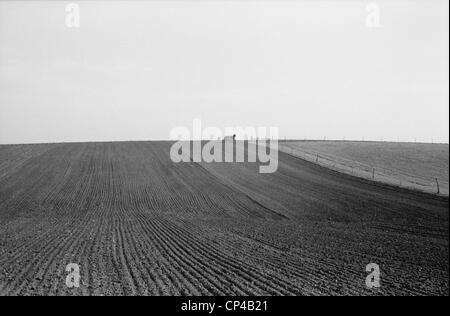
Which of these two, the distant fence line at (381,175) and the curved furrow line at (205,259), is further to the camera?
the distant fence line at (381,175)

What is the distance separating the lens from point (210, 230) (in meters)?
19.3

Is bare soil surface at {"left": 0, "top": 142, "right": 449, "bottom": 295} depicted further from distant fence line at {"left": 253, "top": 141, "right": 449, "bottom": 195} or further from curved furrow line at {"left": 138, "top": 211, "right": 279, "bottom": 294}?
distant fence line at {"left": 253, "top": 141, "right": 449, "bottom": 195}

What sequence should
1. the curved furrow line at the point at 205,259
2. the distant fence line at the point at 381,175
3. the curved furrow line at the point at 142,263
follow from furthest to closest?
the distant fence line at the point at 381,175 < the curved furrow line at the point at 205,259 < the curved furrow line at the point at 142,263

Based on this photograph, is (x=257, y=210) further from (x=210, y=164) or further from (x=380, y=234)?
(x=210, y=164)

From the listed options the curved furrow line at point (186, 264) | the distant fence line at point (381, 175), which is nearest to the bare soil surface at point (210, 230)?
the curved furrow line at point (186, 264)

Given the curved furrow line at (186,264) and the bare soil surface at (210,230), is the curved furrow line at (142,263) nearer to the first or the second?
the bare soil surface at (210,230)

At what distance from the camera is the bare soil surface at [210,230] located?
11.5 m

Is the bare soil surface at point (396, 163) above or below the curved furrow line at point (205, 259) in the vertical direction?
above

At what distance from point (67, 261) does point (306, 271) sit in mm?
6846

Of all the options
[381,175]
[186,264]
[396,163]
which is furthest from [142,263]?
[396,163]

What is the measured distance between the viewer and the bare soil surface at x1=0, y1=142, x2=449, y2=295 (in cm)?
1148

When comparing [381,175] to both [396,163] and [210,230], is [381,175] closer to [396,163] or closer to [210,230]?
[396,163]

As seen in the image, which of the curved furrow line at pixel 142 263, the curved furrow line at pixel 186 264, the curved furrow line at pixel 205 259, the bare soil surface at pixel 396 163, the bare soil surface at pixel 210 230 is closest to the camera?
the curved furrow line at pixel 142 263
